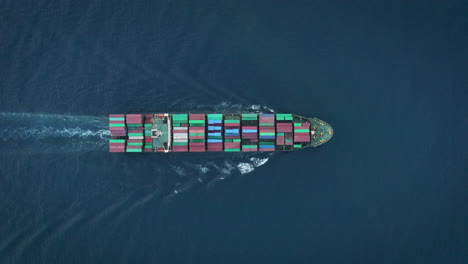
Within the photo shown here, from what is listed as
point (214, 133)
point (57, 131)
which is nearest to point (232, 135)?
point (214, 133)

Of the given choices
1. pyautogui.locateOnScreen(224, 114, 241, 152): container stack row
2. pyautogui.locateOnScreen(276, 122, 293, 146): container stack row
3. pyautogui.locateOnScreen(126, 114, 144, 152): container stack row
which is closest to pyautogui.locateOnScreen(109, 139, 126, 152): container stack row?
pyautogui.locateOnScreen(126, 114, 144, 152): container stack row

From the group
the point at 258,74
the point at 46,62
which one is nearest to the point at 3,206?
the point at 46,62

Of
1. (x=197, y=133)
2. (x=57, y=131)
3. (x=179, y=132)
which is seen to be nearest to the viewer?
(x=197, y=133)

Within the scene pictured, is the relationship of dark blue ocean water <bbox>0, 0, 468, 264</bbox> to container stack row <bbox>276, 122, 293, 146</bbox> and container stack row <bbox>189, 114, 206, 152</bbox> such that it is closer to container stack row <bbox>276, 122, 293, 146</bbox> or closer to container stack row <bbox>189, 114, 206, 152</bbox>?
container stack row <bbox>189, 114, 206, 152</bbox>

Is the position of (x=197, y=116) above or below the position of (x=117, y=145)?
above

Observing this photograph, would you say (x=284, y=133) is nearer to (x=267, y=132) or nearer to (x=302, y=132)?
(x=267, y=132)

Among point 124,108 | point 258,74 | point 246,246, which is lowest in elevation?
point 246,246

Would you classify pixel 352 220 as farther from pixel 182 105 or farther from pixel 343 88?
pixel 182 105
